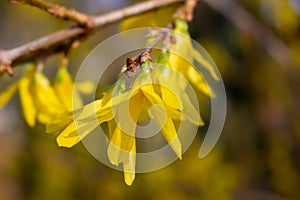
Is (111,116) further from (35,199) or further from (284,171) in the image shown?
(35,199)

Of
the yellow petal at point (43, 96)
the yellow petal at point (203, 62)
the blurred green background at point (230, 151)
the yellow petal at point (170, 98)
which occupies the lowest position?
the yellow petal at point (170, 98)

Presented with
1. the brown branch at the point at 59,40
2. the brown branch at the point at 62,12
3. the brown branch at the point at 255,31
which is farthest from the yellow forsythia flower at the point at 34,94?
the brown branch at the point at 255,31

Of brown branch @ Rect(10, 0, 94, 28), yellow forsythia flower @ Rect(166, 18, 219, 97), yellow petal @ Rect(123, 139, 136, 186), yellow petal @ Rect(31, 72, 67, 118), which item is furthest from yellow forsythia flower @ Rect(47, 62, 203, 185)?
yellow petal @ Rect(31, 72, 67, 118)

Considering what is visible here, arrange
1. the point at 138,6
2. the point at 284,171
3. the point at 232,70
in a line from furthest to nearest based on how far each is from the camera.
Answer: the point at 232,70
the point at 284,171
the point at 138,6

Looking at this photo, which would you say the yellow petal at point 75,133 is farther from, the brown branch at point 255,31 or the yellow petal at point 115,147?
the brown branch at point 255,31

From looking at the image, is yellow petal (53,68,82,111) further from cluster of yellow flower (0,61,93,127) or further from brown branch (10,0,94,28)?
brown branch (10,0,94,28)

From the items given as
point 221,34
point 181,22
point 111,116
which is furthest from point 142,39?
point 221,34

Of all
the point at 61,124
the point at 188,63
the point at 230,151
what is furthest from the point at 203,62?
the point at 230,151

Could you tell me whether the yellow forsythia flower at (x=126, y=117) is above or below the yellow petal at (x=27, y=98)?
below
